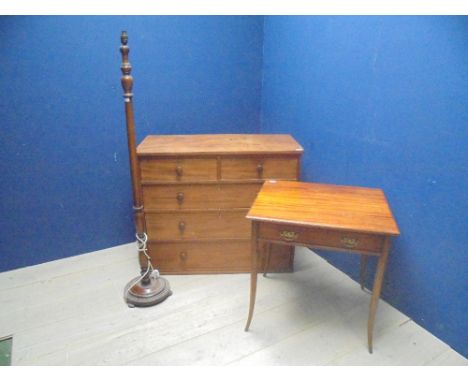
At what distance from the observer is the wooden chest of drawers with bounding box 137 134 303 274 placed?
201 cm

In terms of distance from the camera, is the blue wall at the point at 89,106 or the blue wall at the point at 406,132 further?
the blue wall at the point at 89,106

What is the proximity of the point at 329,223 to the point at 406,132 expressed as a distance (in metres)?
0.72

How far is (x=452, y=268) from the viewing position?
1621 millimetres

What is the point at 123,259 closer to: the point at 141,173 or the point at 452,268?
the point at 141,173

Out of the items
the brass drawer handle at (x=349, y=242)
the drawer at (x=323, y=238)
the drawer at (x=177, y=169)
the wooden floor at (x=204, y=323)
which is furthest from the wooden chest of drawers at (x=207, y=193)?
the brass drawer handle at (x=349, y=242)

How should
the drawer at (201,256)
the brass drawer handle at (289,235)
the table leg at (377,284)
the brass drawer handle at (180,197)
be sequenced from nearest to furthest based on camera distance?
the table leg at (377,284)
the brass drawer handle at (289,235)
the brass drawer handle at (180,197)
the drawer at (201,256)

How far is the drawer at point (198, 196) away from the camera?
207 cm

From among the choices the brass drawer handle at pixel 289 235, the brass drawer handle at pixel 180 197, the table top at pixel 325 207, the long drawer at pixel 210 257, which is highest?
the table top at pixel 325 207

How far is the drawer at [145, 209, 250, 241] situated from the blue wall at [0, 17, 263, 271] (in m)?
0.54

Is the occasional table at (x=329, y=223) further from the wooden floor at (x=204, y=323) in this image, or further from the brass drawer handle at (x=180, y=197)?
the brass drawer handle at (x=180, y=197)

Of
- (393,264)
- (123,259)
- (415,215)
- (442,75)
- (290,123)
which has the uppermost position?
(442,75)

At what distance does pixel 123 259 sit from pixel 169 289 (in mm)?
570

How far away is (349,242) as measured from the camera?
1490mm
